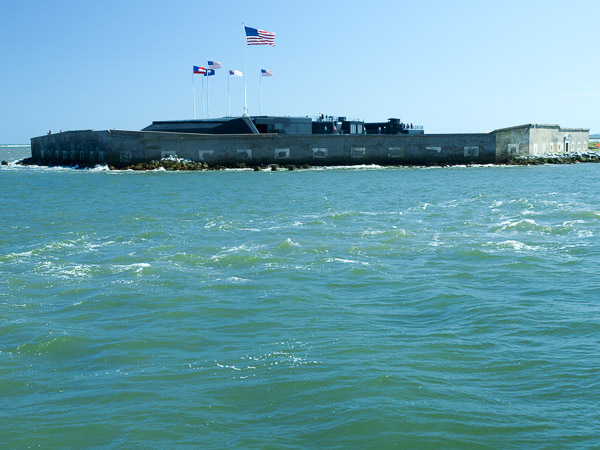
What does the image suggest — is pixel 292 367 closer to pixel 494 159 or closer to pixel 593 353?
pixel 593 353

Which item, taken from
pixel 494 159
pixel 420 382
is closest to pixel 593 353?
pixel 420 382

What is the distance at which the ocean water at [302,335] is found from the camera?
6496 millimetres

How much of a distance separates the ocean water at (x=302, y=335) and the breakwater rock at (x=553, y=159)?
145 ft

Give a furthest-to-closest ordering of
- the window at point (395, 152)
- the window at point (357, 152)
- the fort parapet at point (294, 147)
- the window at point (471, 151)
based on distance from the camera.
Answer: the window at point (471, 151) < the window at point (395, 152) < the window at point (357, 152) < the fort parapet at point (294, 147)

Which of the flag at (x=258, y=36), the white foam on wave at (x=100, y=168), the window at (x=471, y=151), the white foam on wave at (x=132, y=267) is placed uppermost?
the flag at (x=258, y=36)

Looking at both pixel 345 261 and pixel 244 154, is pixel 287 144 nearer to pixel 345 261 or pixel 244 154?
pixel 244 154

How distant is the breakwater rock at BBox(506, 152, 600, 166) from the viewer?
207 ft

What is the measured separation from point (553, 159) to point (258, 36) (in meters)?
34.7

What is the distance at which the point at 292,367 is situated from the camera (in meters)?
7.96

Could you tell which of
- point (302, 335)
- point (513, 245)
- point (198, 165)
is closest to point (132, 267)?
point (302, 335)

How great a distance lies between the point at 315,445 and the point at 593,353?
14.1ft

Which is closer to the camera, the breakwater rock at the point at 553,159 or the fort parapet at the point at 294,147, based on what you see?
the fort parapet at the point at 294,147

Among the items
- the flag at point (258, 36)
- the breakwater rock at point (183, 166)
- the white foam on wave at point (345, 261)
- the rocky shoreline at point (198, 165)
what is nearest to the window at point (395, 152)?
the rocky shoreline at point (198, 165)

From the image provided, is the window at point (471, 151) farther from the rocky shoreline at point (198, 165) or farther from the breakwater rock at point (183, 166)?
the breakwater rock at point (183, 166)
